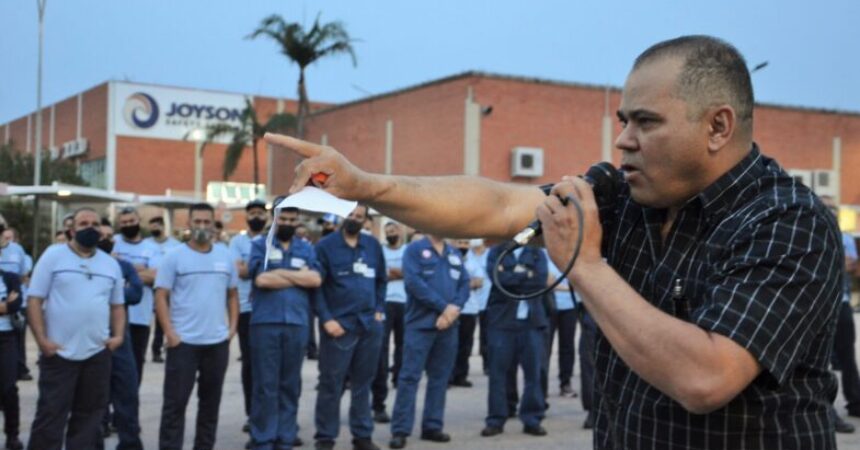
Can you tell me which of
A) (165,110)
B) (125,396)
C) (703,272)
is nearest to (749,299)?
(703,272)

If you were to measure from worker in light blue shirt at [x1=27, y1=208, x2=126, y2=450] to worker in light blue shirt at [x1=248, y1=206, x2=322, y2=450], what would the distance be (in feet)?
4.36

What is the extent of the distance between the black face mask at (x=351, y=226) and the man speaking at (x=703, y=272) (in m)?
6.30

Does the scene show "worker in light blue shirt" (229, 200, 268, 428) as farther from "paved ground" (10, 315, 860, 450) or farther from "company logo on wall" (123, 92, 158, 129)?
"company logo on wall" (123, 92, 158, 129)

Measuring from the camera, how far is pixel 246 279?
1003 centimetres

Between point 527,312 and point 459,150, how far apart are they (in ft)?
65.9

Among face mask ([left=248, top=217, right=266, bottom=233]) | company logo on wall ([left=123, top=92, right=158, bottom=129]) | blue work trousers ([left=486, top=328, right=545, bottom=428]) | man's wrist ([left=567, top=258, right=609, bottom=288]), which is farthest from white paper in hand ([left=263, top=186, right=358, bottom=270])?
company logo on wall ([left=123, top=92, right=158, bottom=129])

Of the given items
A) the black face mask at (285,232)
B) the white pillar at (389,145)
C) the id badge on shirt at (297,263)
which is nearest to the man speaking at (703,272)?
the id badge on shirt at (297,263)

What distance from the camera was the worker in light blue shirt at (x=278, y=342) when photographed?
817 centimetres

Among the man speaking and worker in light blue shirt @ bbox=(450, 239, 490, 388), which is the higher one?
the man speaking

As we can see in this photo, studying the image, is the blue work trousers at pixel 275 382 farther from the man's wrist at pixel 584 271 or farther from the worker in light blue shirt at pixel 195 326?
the man's wrist at pixel 584 271

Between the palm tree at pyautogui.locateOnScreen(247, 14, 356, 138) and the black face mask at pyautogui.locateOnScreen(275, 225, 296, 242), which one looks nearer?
the black face mask at pyautogui.locateOnScreen(275, 225, 296, 242)

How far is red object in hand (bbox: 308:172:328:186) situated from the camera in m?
2.47

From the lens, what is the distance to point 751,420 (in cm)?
213

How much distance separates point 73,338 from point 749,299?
6060mm
